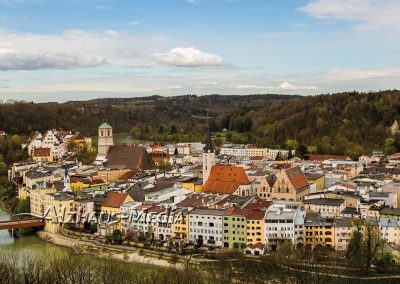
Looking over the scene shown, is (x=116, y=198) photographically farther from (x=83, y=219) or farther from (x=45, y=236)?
(x=45, y=236)

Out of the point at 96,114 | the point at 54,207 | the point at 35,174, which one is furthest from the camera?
the point at 96,114

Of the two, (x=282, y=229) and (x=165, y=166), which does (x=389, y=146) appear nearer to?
(x=165, y=166)

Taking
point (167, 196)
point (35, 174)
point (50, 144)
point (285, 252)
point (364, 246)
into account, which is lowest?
point (285, 252)

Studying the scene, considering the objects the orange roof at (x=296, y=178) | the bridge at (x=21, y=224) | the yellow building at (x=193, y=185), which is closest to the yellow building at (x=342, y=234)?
the orange roof at (x=296, y=178)

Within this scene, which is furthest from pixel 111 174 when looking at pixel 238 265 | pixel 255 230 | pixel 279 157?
pixel 238 265

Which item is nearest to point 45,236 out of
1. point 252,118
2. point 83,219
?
point 83,219

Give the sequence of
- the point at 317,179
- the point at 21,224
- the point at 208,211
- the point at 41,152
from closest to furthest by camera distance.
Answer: the point at 208,211 → the point at 21,224 → the point at 317,179 → the point at 41,152

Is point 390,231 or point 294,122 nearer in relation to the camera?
point 390,231

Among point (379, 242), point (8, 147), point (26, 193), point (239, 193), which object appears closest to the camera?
point (379, 242)
